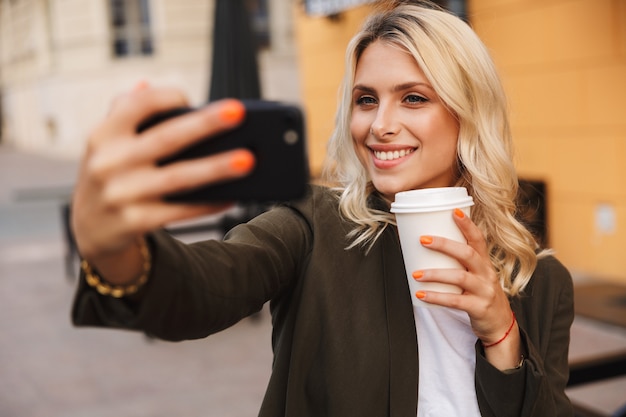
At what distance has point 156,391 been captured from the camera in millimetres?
4406

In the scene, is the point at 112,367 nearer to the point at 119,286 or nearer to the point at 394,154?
the point at 394,154

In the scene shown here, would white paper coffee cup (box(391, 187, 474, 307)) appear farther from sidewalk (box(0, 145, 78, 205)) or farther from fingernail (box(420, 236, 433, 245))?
sidewalk (box(0, 145, 78, 205))

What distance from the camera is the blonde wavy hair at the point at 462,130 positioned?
158 centimetres

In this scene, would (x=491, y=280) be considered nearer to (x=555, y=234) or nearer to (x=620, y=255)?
(x=620, y=255)

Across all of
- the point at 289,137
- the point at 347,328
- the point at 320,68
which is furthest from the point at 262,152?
the point at 320,68

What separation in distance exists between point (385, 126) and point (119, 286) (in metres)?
0.75

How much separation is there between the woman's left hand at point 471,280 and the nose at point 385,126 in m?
0.30

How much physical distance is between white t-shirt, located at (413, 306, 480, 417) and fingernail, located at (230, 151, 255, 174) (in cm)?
76

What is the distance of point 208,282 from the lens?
1.16 meters

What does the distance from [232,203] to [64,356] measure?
464cm

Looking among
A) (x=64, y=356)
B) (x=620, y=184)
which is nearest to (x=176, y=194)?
(x=64, y=356)

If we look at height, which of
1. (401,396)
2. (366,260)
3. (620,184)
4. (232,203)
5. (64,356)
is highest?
(232,203)

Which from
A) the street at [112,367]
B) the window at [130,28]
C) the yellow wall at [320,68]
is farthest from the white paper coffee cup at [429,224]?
the window at [130,28]

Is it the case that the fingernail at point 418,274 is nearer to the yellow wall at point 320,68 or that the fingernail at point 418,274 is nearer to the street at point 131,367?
the street at point 131,367
